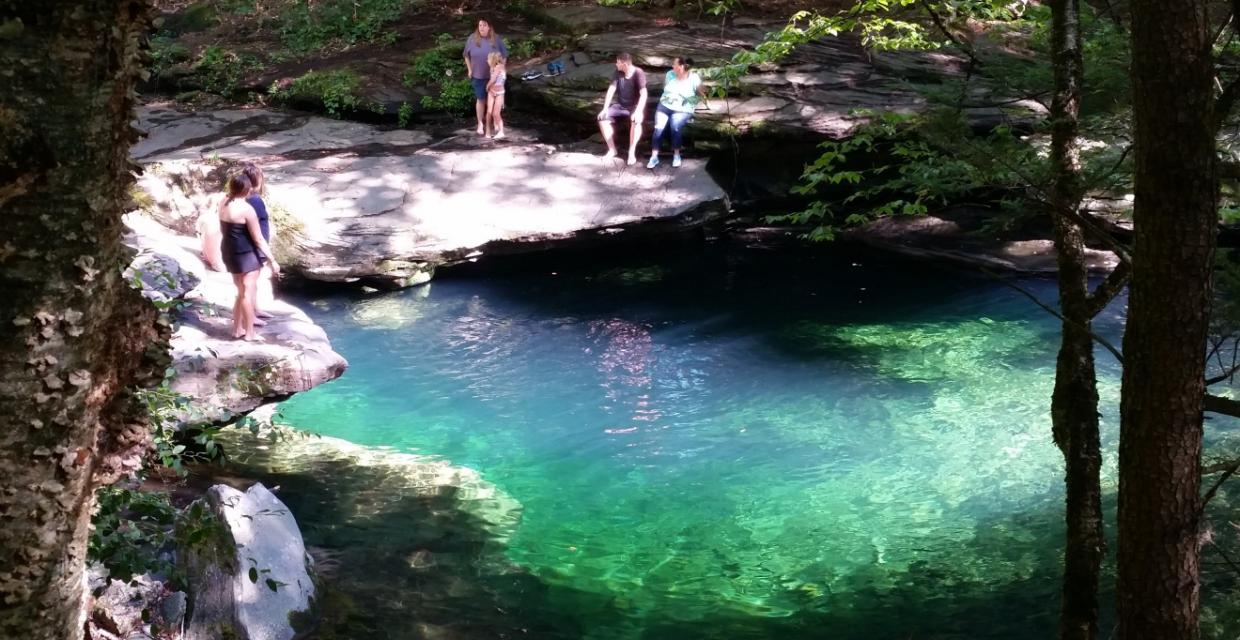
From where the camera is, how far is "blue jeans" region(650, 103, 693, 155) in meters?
14.0

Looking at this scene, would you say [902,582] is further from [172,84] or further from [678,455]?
[172,84]

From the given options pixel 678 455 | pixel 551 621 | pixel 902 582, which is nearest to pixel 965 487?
pixel 902 582

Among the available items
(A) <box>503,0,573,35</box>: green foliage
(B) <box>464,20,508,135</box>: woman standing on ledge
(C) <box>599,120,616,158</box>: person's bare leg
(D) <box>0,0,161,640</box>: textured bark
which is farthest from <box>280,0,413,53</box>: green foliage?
(D) <box>0,0,161,640</box>: textured bark

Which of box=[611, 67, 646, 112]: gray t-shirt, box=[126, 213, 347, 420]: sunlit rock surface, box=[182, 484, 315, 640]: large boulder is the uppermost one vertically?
box=[611, 67, 646, 112]: gray t-shirt

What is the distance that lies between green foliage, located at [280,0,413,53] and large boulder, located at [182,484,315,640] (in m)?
15.1

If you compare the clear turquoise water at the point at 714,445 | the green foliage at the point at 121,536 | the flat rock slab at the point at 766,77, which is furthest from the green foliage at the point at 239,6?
the green foliage at the point at 121,536

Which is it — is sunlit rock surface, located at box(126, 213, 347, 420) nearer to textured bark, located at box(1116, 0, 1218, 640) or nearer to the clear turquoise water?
the clear turquoise water

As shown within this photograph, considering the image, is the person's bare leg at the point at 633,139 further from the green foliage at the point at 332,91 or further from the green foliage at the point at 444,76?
the green foliage at the point at 332,91

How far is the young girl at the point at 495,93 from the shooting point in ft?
48.7

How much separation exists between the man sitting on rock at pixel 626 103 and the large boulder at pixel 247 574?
929 centimetres

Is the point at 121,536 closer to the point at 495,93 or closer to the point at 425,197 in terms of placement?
the point at 425,197

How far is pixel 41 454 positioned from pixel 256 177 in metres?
7.08

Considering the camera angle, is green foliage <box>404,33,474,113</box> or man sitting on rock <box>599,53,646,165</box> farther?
green foliage <box>404,33,474,113</box>

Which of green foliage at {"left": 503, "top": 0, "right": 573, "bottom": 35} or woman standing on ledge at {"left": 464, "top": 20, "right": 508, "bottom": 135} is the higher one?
green foliage at {"left": 503, "top": 0, "right": 573, "bottom": 35}
